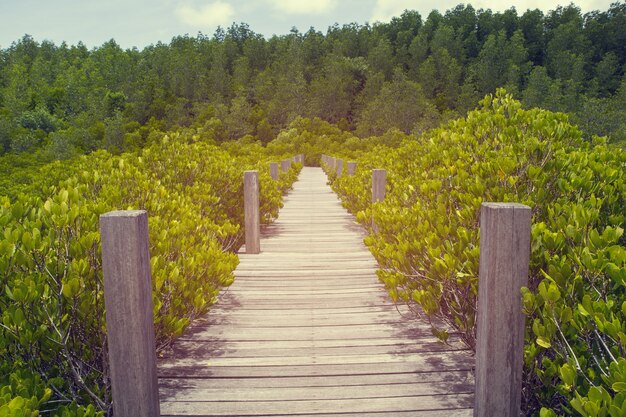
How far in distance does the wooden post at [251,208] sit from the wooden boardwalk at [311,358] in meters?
1.25

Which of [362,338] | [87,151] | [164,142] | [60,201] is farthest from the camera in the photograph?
[87,151]

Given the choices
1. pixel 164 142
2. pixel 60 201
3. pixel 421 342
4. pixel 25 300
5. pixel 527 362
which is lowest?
pixel 421 342

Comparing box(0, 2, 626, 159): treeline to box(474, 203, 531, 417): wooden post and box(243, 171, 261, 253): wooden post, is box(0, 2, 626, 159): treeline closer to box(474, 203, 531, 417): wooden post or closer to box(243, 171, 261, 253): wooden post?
box(243, 171, 261, 253): wooden post

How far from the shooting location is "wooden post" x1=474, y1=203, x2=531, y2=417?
2.57 m

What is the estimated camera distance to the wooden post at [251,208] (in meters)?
7.54

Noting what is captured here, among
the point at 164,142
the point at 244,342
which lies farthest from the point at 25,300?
the point at 164,142

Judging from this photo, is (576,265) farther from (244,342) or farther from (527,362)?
(244,342)

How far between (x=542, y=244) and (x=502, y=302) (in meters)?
0.58

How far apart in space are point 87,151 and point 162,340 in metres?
85.6

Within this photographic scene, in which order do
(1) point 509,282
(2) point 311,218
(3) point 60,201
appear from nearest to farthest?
(1) point 509,282 < (3) point 60,201 < (2) point 311,218

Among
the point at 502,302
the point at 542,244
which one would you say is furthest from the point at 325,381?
the point at 542,244

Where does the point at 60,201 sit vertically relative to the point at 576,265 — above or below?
above

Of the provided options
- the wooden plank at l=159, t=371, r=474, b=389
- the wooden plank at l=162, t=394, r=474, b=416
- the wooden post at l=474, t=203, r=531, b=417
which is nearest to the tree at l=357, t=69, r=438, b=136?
the wooden plank at l=159, t=371, r=474, b=389

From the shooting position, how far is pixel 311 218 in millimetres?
11750
